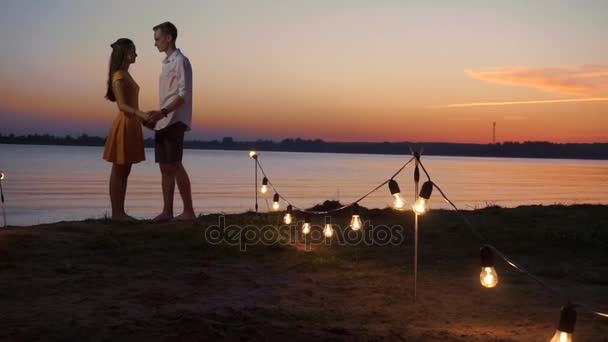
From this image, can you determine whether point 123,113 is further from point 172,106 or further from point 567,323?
point 567,323

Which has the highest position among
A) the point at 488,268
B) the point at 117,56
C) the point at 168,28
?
the point at 168,28

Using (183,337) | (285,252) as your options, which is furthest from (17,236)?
(183,337)

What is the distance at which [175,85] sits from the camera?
9008 mm

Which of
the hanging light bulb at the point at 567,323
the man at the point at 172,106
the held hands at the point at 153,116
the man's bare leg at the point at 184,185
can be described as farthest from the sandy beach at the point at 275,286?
the held hands at the point at 153,116

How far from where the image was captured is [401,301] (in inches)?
254

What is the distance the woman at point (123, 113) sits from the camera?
30.0 ft

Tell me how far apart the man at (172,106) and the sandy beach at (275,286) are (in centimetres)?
109

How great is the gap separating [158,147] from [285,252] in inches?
97.8

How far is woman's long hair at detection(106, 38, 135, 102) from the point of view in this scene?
926 centimetres

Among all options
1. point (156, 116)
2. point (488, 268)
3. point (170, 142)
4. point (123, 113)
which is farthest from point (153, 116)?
point (488, 268)

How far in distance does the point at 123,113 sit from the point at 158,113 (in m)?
0.80

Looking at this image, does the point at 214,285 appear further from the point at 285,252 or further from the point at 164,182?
the point at 164,182

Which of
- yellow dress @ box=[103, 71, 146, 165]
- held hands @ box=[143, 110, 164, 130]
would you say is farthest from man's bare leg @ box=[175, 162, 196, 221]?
held hands @ box=[143, 110, 164, 130]

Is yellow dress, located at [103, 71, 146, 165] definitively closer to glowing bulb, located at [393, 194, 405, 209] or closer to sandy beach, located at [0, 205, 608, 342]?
sandy beach, located at [0, 205, 608, 342]
